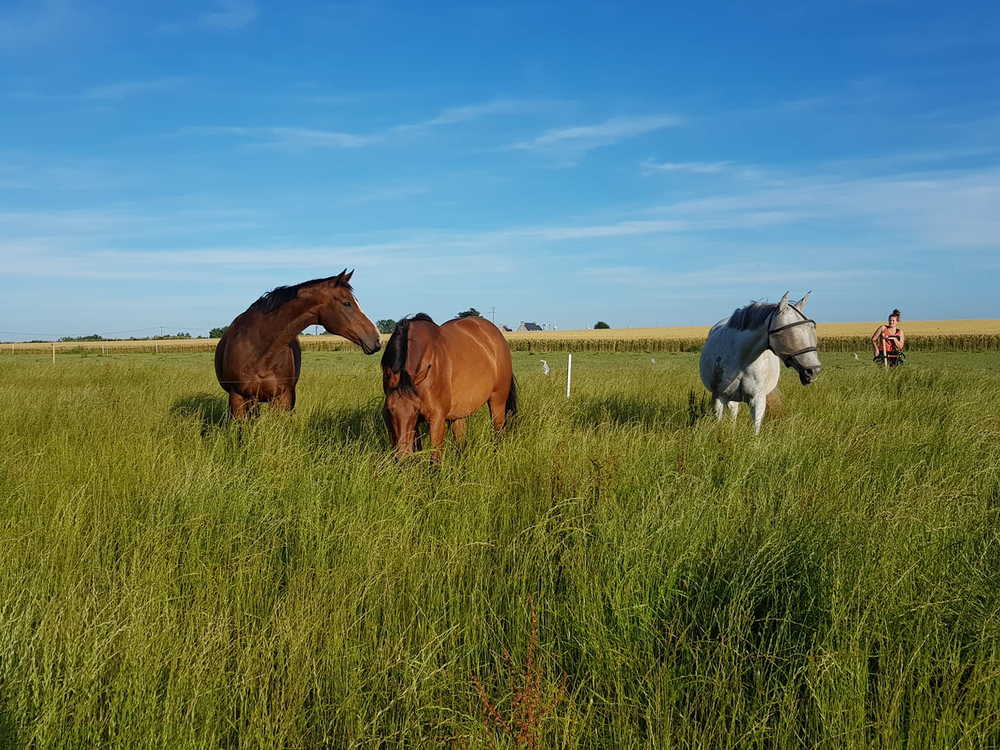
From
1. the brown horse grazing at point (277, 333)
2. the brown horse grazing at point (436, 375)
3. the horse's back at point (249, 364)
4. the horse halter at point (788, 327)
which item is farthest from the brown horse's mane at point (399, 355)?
the horse halter at point (788, 327)

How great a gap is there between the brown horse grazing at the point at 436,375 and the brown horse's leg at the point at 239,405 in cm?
228

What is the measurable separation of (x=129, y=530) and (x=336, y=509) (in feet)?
3.57

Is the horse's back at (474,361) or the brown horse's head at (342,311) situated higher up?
the brown horse's head at (342,311)

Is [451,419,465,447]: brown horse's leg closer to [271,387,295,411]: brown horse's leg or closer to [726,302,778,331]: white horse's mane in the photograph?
[271,387,295,411]: brown horse's leg

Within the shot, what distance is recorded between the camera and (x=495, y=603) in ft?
9.29

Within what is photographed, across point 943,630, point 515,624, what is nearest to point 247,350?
point 515,624

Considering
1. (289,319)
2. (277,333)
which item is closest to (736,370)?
(289,319)

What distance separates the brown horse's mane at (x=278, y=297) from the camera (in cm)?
643

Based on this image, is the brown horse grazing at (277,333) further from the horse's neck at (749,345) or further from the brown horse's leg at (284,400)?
the horse's neck at (749,345)

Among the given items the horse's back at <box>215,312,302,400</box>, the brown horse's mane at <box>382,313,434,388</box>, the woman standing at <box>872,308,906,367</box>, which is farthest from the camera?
the woman standing at <box>872,308,906,367</box>

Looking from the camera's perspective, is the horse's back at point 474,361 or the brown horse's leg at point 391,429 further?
the horse's back at point 474,361

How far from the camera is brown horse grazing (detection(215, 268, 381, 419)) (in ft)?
20.5

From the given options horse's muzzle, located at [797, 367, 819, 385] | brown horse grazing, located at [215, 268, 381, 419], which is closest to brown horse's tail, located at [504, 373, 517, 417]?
brown horse grazing, located at [215, 268, 381, 419]

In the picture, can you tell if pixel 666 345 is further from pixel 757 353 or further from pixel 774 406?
pixel 757 353
